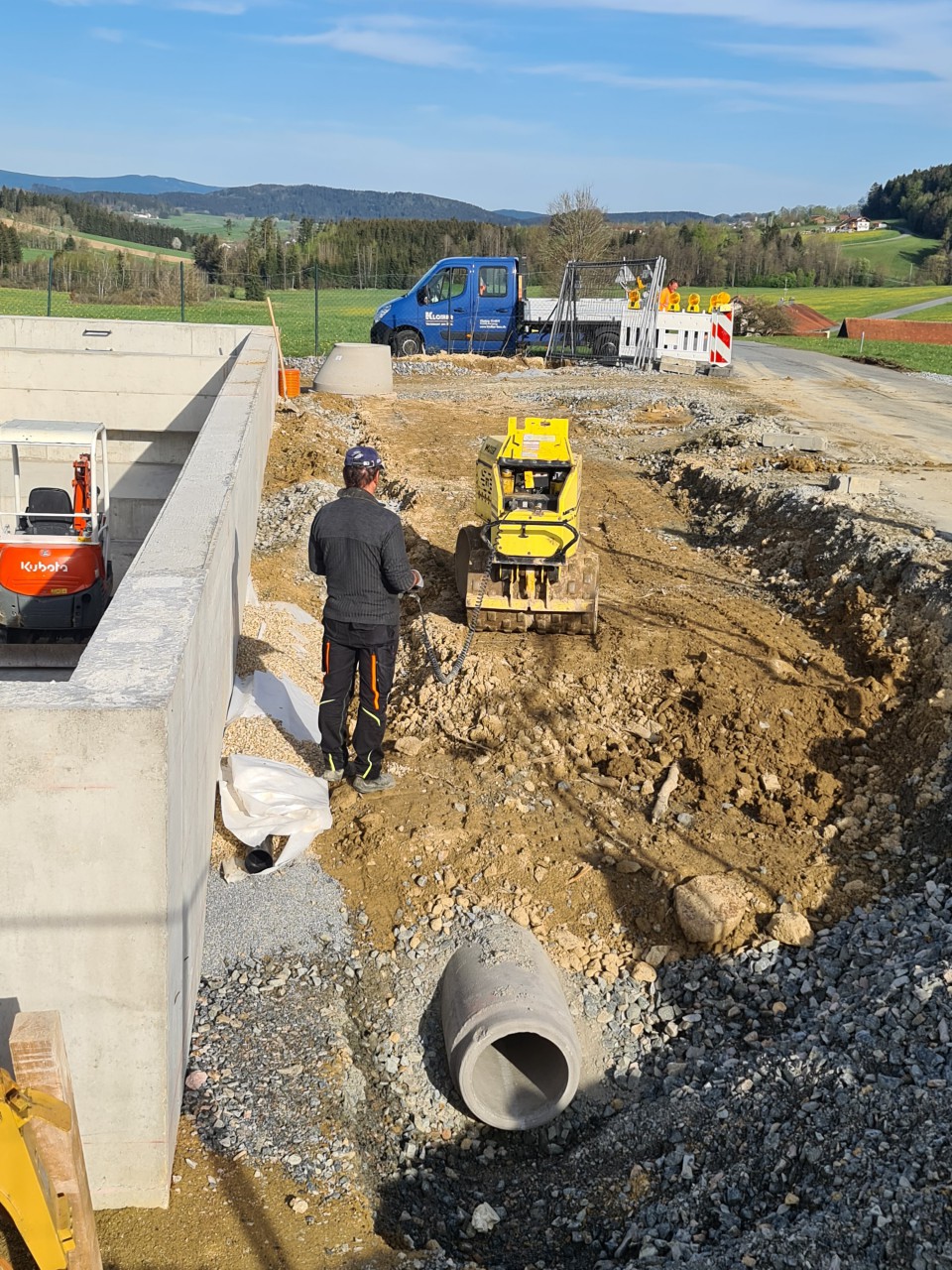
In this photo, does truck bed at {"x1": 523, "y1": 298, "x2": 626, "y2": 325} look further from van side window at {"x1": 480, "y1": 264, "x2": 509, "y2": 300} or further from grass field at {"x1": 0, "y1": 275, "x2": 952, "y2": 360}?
grass field at {"x1": 0, "y1": 275, "x2": 952, "y2": 360}

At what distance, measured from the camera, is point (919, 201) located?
96.7 meters

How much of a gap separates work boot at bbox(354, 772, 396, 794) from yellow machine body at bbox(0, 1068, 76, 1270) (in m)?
3.57

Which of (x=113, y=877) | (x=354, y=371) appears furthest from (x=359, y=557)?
(x=354, y=371)

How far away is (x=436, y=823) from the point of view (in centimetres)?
667

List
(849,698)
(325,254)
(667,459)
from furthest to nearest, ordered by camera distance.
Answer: (325,254)
(667,459)
(849,698)

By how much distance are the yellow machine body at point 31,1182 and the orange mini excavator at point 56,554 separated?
7814mm

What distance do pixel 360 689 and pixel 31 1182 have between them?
3.74 m

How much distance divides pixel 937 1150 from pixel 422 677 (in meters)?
5.53

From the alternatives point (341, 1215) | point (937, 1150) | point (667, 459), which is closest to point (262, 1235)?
point (341, 1215)

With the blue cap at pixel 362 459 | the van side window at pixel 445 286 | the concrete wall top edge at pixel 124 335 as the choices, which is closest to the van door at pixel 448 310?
the van side window at pixel 445 286

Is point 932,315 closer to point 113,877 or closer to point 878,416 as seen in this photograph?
point 878,416

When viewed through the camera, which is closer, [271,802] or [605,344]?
[271,802]

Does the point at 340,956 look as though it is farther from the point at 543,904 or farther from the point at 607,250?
the point at 607,250

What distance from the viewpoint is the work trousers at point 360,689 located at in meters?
6.78
